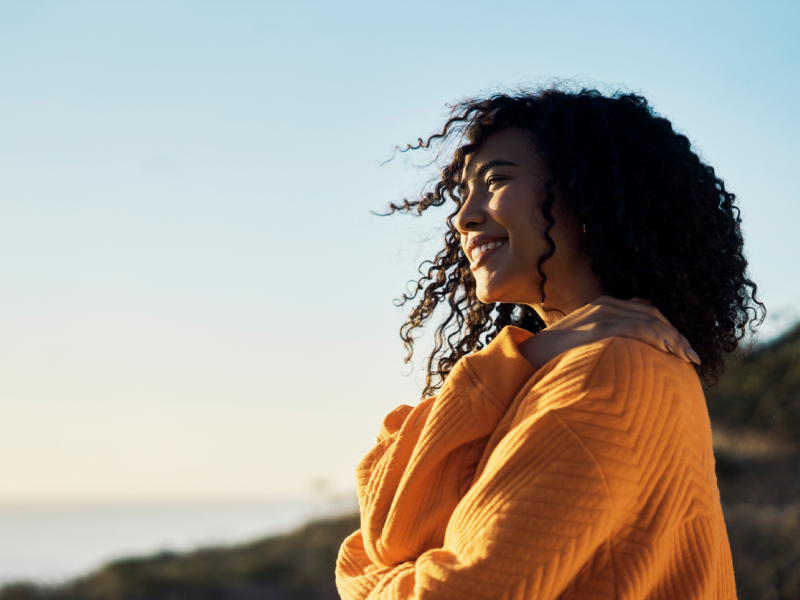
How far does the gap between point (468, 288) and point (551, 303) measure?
26.3 inches

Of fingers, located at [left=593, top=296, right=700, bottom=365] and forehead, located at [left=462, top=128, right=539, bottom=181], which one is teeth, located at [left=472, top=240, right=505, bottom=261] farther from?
fingers, located at [left=593, top=296, right=700, bottom=365]

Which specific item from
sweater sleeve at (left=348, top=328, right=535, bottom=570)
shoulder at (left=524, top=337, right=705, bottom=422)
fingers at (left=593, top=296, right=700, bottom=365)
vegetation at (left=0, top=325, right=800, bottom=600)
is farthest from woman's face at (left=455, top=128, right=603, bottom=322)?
vegetation at (left=0, top=325, right=800, bottom=600)

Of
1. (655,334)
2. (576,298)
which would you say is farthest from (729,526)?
(655,334)

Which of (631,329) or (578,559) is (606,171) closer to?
(631,329)

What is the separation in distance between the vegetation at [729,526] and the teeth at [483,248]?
582 cm

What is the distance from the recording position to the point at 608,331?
169 cm

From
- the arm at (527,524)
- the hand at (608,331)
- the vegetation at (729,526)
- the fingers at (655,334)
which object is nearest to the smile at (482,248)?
the hand at (608,331)

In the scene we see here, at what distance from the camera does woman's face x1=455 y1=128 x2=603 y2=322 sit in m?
2.05

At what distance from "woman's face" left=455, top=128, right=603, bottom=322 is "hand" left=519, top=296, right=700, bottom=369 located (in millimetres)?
249

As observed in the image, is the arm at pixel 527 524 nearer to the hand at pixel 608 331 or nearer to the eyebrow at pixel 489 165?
the hand at pixel 608 331

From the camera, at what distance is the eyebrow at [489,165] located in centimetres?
214

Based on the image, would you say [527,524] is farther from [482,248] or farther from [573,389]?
[482,248]

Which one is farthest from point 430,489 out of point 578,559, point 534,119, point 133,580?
point 133,580

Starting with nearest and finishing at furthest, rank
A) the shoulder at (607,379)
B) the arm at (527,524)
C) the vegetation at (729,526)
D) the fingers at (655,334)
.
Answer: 1. the arm at (527,524)
2. the shoulder at (607,379)
3. the fingers at (655,334)
4. the vegetation at (729,526)
